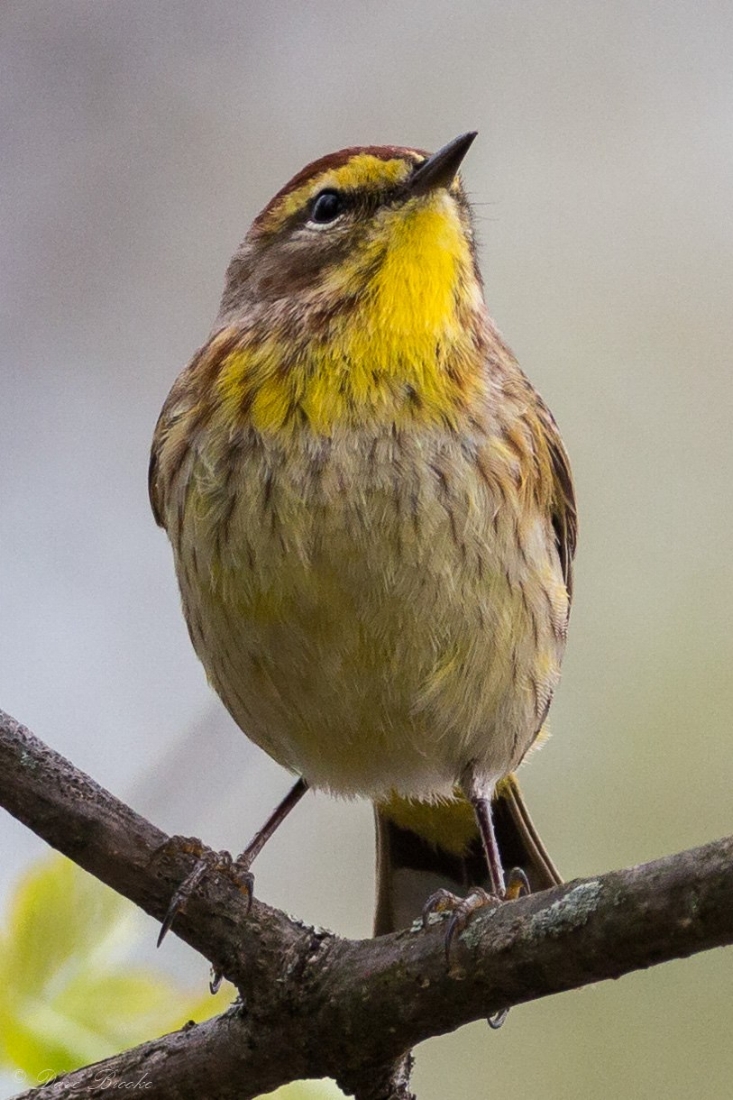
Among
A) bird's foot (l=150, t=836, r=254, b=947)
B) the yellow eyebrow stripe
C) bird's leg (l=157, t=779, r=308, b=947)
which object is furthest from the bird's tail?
the yellow eyebrow stripe

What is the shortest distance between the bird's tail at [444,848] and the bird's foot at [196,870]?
1.35m

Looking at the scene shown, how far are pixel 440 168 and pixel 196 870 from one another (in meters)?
2.43

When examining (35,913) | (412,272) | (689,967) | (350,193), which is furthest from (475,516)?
(689,967)

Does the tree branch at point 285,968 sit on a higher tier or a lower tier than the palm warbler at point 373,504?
lower

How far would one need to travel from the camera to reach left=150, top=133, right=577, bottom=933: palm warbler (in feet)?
14.4

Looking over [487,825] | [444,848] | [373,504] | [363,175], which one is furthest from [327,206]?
[444,848]

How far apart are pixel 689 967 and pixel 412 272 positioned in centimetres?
441

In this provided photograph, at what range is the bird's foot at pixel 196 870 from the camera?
3.79m

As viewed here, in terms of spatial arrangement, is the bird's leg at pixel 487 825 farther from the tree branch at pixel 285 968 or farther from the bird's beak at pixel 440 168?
the bird's beak at pixel 440 168

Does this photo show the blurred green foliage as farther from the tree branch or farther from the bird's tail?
the bird's tail

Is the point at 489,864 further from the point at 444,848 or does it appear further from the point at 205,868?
the point at 205,868

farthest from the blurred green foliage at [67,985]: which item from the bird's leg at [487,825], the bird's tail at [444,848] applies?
the bird's tail at [444,848]

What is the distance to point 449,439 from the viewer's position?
459 centimetres

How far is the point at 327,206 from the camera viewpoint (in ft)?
16.5
